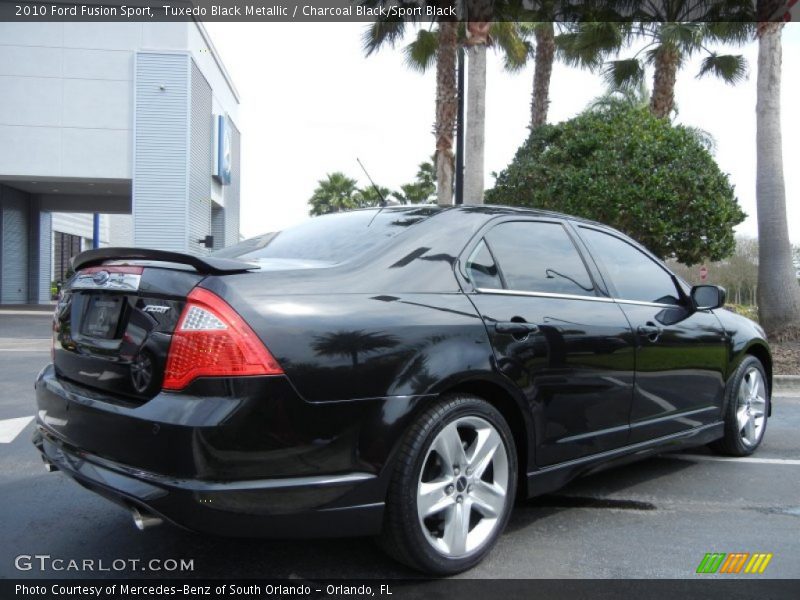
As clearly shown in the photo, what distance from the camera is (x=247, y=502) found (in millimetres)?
2404

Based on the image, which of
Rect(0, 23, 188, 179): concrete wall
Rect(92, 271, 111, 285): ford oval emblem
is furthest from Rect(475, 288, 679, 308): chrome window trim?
Rect(0, 23, 188, 179): concrete wall

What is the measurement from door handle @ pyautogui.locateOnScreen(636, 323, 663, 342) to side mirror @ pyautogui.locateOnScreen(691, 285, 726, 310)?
547 millimetres

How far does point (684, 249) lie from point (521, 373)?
11999mm

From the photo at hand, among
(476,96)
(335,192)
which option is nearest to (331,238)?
(476,96)

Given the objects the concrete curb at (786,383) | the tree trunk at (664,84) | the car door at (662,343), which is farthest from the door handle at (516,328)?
the tree trunk at (664,84)

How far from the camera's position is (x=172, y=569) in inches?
115

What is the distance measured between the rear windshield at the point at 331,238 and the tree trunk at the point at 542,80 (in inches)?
550

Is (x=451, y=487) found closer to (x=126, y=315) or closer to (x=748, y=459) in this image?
(x=126, y=315)

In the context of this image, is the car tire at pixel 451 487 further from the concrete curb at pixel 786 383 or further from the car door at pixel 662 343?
the concrete curb at pixel 786 383

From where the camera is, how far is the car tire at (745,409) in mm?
4683

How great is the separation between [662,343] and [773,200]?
344 inches

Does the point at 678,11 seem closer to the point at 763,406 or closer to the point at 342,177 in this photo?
the point at 763,406

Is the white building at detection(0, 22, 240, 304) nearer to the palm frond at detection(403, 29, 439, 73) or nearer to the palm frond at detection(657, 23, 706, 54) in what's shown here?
the palm frond at detection(403, 29, 439, 73)

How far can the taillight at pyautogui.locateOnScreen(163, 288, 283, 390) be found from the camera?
95.2 inches
